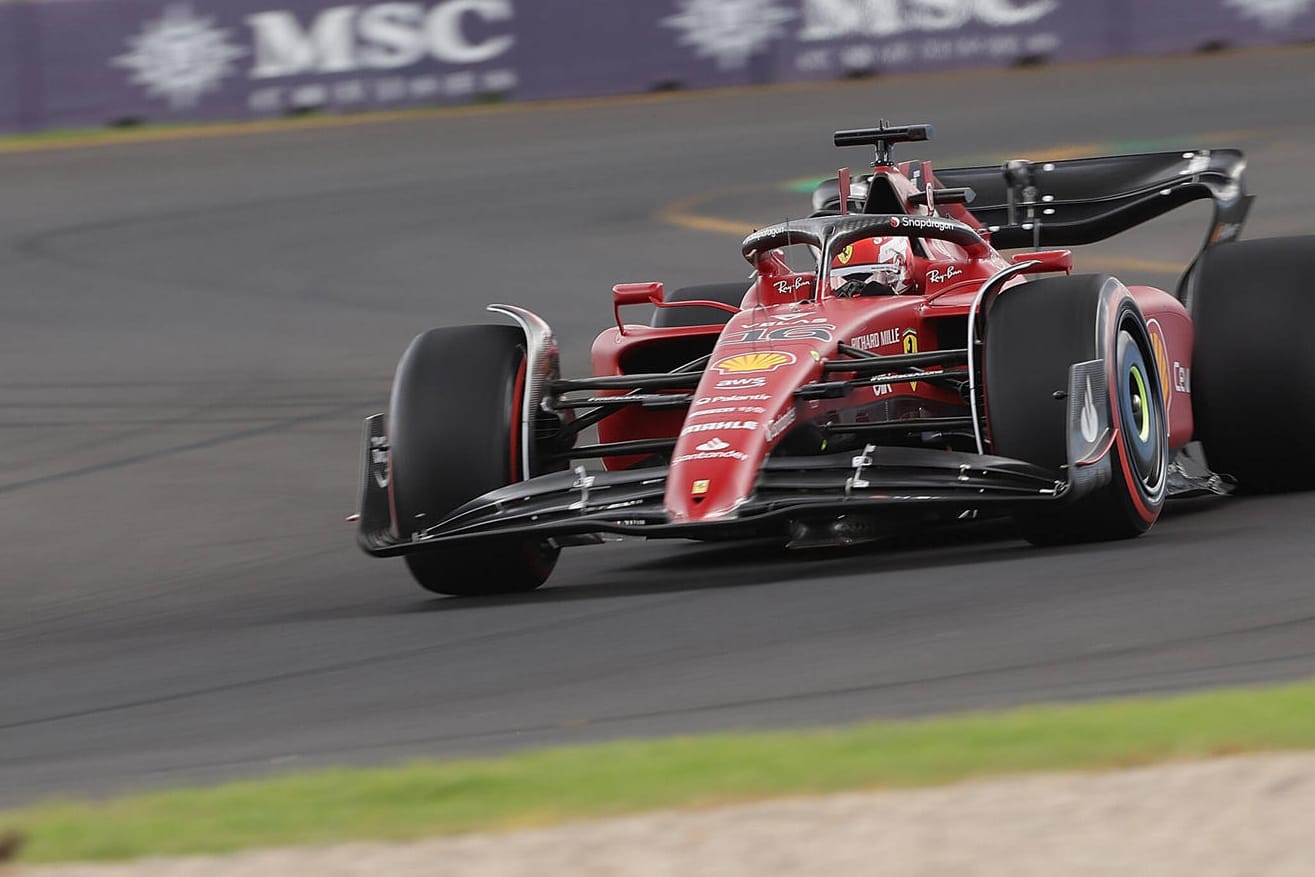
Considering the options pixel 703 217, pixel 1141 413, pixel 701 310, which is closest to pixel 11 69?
pixel 703 217

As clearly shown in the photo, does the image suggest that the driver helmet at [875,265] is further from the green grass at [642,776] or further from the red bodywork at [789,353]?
the green grass at [642,776]

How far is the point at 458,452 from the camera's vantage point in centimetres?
859

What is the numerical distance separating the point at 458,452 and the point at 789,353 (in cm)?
126

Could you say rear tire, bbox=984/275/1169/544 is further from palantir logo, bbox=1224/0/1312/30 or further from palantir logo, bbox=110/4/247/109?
palantir logo, bbox=110/4/247/109

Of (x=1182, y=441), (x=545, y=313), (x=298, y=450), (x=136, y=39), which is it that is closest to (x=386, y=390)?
(x=298, y=450)

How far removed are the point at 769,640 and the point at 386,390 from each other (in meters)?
7.94

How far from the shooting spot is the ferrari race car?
7.96 meters

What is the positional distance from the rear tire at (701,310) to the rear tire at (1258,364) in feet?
7.41

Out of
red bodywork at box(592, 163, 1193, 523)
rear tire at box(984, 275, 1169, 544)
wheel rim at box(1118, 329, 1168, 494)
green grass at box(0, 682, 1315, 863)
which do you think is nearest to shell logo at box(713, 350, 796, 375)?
red bodywork at box(592, 163, 1193, 523)

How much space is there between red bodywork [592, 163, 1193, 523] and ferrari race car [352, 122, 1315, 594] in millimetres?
11

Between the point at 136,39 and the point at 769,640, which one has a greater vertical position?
the point at 136,39

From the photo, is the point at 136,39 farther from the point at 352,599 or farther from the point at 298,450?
the point at 352,599

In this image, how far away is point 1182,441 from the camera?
31.4ft

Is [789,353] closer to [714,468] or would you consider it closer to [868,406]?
[868,406]
